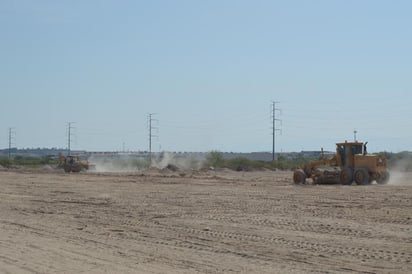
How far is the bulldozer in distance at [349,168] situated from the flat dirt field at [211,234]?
29.3 ft

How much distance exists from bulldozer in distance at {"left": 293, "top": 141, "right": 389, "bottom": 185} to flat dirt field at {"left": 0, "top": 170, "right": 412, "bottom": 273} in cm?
894

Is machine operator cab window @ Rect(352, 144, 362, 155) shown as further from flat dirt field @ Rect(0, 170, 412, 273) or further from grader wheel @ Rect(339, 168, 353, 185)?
flat dirt field @ Rect(0, 170, 412, 273)

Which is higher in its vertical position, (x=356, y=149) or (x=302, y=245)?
(x=356, y=149)

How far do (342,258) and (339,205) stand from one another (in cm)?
1067

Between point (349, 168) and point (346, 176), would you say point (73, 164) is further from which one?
point (346, 176)

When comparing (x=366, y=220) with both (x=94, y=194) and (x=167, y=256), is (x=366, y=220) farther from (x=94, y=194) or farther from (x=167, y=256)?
(x=94, y=194)

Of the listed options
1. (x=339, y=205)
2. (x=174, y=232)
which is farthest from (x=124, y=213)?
(x=339, y=205)

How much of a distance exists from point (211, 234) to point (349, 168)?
22485 millimetres

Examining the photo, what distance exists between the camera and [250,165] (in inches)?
2997

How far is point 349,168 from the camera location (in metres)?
37.4

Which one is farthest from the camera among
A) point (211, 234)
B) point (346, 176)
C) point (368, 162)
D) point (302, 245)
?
point (368, 162)

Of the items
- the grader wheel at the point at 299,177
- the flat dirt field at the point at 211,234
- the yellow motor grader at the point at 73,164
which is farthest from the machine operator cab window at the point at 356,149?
the yellow motor grader at the point at 73,164

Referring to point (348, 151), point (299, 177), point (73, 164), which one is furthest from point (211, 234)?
point (73, 164)

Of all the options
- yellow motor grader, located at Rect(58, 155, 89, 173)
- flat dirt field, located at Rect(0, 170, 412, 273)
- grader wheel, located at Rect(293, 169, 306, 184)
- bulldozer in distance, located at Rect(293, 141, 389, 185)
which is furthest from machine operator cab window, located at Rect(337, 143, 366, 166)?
yellow motor grader, located at Rect(58, 155, 89, 173)
